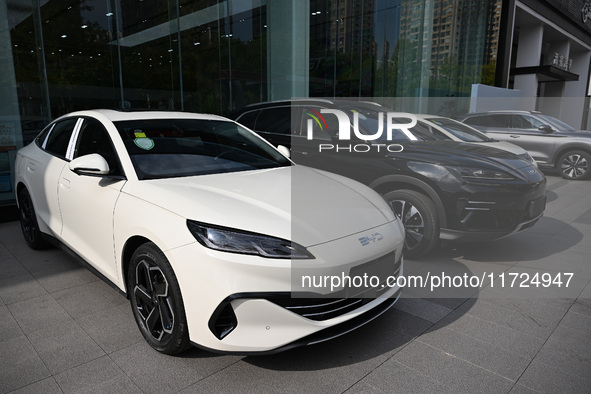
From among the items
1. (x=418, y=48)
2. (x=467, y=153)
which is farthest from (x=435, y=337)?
(x=418, y=48)

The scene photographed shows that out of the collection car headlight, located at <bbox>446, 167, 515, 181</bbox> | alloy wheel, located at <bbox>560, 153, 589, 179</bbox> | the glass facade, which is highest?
the glass facade

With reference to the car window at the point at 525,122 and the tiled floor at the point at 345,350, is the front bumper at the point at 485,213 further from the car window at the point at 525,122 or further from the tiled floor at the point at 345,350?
the car window at the point at 525,122

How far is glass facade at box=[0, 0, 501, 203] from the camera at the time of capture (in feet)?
24.8

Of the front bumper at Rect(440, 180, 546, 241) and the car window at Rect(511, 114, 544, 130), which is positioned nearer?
the front bumper at Rect(440, 180, 546, 241)

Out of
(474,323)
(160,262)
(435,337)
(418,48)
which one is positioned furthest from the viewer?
(418,48)

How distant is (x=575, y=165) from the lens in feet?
34.0

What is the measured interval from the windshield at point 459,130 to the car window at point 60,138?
16.7 ft

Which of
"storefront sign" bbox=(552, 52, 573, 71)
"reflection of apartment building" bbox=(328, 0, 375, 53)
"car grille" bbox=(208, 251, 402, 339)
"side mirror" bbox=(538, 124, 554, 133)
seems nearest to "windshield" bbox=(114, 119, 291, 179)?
"car grille" bbox=(208, 251, 402, 339)

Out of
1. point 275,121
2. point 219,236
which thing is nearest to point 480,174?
point 275,121

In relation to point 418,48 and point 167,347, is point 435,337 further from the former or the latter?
point 418,48

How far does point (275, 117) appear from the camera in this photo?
5.71 metres

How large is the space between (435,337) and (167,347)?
71.1 inches

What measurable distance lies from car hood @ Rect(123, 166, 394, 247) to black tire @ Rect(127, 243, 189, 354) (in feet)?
1.13

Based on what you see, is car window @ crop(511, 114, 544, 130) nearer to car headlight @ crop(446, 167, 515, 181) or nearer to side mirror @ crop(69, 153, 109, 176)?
car headlight @ crop(446, 167, 515, 181)
